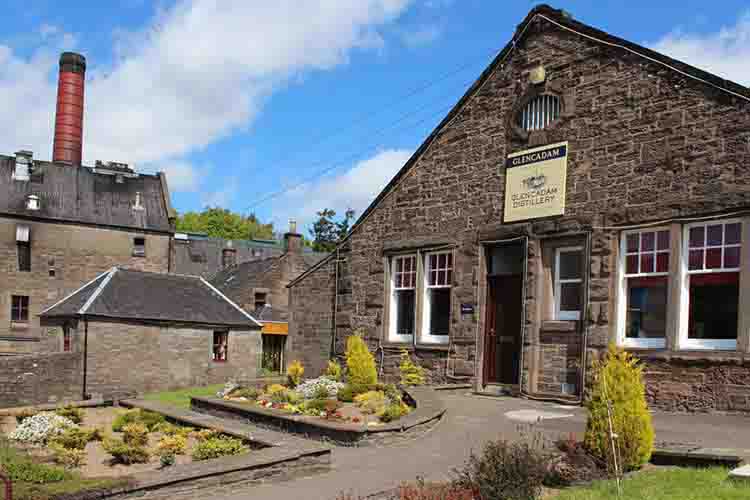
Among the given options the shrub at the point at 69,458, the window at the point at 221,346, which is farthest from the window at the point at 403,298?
the window at the point at 221,346

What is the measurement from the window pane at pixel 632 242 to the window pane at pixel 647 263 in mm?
244

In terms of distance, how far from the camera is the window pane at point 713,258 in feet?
44.8

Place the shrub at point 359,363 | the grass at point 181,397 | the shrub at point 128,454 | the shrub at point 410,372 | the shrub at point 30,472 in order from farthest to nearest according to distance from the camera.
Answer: the grass at point 181,397
the shrub at point 410,372
the shrub at point 359,363
the shrub at point 128,454
the shrub at point 30,472

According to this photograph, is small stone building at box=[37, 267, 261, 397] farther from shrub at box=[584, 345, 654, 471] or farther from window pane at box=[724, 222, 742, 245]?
shrub at box=[584, 345, 654, 471]

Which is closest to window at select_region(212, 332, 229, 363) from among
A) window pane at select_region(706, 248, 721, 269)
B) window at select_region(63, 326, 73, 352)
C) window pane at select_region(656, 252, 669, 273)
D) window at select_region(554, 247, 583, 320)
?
window at select_region(63, 326, 73, 352)

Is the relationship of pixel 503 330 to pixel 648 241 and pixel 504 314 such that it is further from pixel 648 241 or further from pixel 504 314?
pixel 648 241

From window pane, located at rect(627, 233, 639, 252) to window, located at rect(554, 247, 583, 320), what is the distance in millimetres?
1078

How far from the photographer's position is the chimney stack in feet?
166

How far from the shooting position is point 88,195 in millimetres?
49312

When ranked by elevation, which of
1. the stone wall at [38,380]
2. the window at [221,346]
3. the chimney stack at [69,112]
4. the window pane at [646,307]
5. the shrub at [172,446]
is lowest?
the stone wall at [38,380]

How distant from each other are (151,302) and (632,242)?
24.2 meters

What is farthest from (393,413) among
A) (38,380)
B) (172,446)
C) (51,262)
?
(51,262)

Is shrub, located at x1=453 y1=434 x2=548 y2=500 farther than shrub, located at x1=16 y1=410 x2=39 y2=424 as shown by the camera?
No

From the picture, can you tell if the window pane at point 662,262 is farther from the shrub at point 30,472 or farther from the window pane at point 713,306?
the shrub at point 30,472
